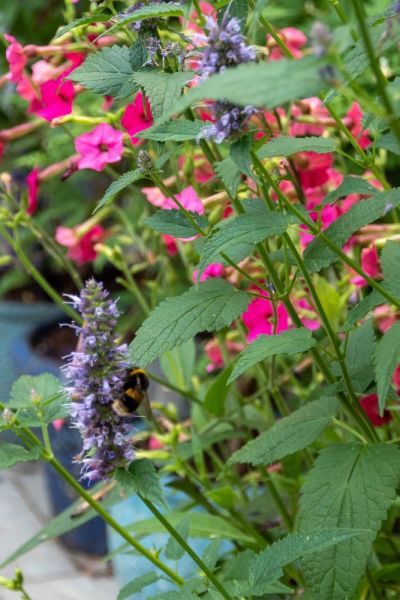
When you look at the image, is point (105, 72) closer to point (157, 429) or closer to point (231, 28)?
point (231, 28)

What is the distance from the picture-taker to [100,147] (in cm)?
111

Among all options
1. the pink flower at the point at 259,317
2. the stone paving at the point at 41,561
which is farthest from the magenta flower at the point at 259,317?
the stone paving at the point at 41,561

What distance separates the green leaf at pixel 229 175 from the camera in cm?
69

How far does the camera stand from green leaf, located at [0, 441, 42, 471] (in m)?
0.75

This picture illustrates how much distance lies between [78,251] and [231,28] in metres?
0.93

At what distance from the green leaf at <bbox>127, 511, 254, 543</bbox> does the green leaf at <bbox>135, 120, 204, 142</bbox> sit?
468 millimetres

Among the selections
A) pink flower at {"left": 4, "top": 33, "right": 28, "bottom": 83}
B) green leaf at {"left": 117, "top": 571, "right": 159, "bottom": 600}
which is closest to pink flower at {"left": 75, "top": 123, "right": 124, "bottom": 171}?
pink flower at {"left": 4, "top": 33, "right": 28, "bottom": 83}

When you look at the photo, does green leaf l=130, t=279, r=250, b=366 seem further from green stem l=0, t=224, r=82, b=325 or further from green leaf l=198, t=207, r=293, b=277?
green stem l=0, t=224, r=82, b=325

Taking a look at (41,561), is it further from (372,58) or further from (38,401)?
(372,58)

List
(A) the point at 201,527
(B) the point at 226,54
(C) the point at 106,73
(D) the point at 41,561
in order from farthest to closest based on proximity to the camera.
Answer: (D) the point at 41,561 < (A) the point at 201,527 < (C) the point at 106,73 < (B) the point at 226,54

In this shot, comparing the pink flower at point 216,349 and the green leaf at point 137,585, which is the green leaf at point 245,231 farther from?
the pink flower at point 216,349

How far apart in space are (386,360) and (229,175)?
0.17 m

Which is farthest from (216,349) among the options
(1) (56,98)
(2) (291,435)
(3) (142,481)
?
(3) (142,481)

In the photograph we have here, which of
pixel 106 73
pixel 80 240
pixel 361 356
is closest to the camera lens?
pixel 106 73
